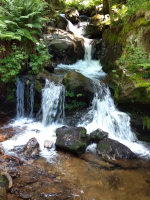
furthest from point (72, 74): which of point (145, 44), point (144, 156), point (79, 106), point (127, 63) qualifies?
point (144, 156)

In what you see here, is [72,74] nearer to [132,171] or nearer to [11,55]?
[11,55]

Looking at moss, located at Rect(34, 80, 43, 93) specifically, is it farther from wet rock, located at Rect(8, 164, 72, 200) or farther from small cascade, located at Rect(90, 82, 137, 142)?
wet rock, located at Rect(8, 164, 72, 200)

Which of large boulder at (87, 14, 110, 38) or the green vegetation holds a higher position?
large boulder at (87, 14, 110, 38)

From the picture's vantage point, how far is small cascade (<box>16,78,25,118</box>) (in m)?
7.33

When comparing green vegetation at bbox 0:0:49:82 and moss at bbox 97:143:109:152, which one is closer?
moss at bbox 97:143:109:152

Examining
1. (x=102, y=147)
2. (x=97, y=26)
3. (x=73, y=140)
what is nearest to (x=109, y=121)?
(x=102, y=147)

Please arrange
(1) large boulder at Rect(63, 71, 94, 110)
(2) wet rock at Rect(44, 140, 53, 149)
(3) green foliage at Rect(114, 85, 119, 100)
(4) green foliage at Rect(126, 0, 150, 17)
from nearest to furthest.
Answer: (2) wet rock at Rect(44, 140, 53, 149)
(4) green foliage at Rect(126, 0, 150, 17)
(3) green foliage at Rect(114, 85, 119, 100)
(1) large boulder at Rect(63, 71, 94, 110)

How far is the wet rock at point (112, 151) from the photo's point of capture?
4820 millimetres

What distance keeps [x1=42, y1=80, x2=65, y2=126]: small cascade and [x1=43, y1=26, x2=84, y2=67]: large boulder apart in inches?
128

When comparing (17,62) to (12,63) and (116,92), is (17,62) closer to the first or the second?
(12,63)

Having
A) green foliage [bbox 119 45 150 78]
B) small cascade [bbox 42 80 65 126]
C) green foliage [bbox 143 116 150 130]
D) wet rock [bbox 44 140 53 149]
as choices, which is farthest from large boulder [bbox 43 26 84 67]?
green foliage [bbox 143 116 150 130]

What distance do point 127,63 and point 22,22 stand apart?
4703 millimetres

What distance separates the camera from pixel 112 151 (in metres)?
4.92

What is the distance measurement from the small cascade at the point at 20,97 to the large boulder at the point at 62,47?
122 inches
